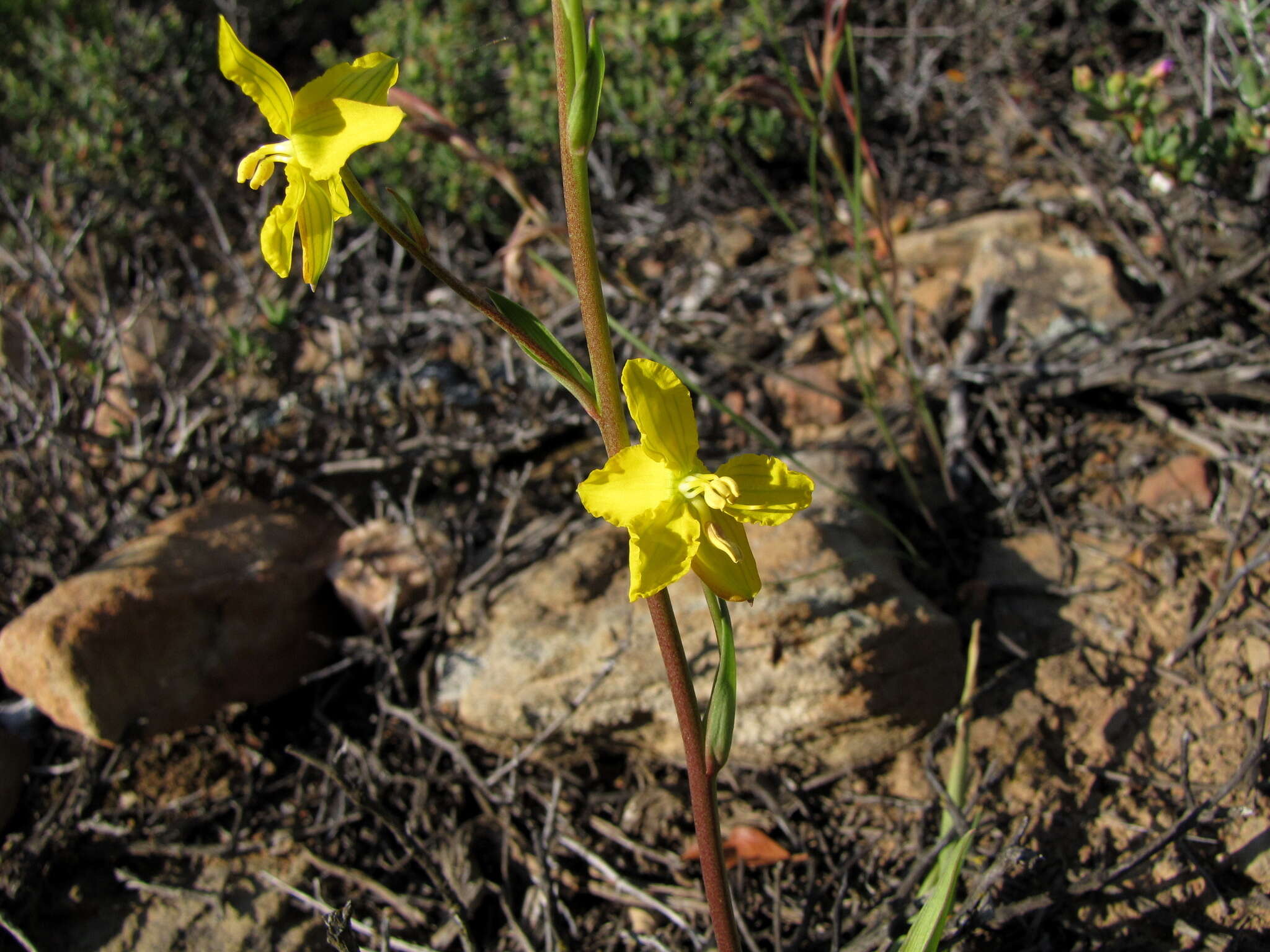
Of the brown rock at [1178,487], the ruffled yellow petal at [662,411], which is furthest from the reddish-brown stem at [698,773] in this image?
the brown rock at [1178,487]

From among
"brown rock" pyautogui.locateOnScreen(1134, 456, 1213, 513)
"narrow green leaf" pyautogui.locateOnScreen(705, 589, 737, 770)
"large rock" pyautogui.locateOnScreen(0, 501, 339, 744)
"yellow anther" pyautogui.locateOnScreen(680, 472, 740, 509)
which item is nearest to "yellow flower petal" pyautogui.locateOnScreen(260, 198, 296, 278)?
"yellow anther" pyautogui.locateOnScreen(680, 472, 740, 509)

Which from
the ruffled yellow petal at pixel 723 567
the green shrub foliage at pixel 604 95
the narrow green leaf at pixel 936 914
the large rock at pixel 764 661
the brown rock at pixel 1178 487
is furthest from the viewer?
the green shrub foliage at pixel 604 95

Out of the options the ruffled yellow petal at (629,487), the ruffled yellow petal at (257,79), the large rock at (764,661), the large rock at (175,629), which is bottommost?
the large rock at (764,661)

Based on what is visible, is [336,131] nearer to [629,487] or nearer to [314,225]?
[314,225]

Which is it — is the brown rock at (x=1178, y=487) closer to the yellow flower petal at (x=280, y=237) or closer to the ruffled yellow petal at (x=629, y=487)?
the ruffled yellow petal at (x=629, y=487)

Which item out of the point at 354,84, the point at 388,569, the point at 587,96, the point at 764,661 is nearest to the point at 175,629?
the point at 388,569

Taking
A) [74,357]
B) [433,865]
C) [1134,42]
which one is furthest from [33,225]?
→ [1134,42]

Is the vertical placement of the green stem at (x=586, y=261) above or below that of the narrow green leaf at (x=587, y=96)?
below
